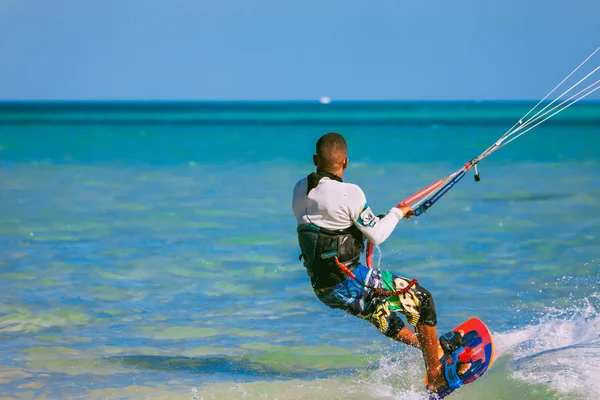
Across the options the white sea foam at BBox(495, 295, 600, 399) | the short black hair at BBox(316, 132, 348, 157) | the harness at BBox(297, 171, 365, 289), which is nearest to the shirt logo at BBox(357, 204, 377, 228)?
the harness at BBox(297, 171, 365, 289)

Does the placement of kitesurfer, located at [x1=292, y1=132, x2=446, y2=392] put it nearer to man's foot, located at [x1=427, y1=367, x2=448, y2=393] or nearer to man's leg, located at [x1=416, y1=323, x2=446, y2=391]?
man's leg, located at [x1=416, y1=323, x2=446, y2=391]

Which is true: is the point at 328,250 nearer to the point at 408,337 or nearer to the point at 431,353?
the point at 408,337

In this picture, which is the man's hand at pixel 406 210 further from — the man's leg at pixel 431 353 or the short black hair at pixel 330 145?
the man's leg at pixel 431 353

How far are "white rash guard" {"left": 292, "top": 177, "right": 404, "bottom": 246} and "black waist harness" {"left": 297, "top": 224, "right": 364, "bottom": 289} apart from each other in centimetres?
5

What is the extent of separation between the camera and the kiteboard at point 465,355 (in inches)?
228

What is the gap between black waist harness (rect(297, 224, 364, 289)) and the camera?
5.46m

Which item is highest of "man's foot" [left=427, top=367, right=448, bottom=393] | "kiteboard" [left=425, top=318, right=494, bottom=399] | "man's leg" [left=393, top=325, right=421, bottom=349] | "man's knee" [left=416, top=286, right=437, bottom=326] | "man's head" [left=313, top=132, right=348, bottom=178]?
"man's head" [left=313, top=132, right=348, bottom=178]

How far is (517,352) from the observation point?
689 cm

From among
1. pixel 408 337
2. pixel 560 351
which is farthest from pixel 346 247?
pixel 560 351

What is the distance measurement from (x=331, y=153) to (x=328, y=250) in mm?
556

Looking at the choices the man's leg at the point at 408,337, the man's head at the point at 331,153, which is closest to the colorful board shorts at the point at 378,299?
the man's leg at the point at 408,337

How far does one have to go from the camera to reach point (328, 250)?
5.47 meters

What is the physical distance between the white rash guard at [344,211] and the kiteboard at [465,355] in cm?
94

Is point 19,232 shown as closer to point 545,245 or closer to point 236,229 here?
point 236,229
